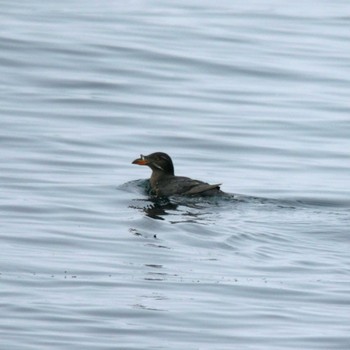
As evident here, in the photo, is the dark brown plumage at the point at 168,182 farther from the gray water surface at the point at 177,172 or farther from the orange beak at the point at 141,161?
the gray water surface at the point at 177,172

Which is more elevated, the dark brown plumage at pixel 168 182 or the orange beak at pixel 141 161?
the orange beak at pixel 141 161

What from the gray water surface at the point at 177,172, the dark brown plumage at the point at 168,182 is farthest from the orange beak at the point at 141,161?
the gray water surface at the point at 177,172

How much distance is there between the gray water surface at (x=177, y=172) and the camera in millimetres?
11352

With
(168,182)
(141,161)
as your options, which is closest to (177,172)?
(141,161)

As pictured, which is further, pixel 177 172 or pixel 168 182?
pixel 177 172

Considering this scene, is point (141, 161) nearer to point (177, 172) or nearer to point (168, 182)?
point (168, 182)

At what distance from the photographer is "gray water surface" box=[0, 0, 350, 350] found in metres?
11.4

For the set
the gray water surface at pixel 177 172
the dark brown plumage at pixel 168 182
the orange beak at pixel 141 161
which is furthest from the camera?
the orange beak at pixel 141 161

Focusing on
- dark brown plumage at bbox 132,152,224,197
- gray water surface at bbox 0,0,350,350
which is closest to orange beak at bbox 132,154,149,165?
dark brown plumage at bbox 132,152,224,197

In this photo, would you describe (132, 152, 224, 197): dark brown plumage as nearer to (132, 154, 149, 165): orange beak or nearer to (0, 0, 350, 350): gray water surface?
(132, 154, 149, 165): orange beak

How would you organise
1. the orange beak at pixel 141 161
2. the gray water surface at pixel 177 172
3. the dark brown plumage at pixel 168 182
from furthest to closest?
1. the orange beak at pixel 141 161
2. the dark brown plumage at pixel 168 182
3. the gray water surface at pixel 177 172

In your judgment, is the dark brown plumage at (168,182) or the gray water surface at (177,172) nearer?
the gray water surface at (177,172)

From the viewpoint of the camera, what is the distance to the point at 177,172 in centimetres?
1931

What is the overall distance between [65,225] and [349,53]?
644 inches
